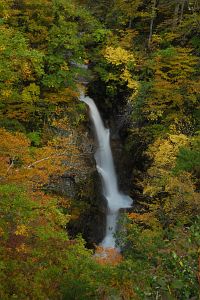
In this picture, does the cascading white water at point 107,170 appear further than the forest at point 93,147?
Yes

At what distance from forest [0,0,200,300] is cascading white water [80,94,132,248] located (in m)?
0.42

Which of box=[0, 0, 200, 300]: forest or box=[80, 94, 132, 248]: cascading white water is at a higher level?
box=[0, 0, 200, 300]: forest

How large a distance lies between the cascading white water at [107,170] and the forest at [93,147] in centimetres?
42

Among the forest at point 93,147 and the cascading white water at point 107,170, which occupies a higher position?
the forest at point 93,147

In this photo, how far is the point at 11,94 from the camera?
16.5 meters

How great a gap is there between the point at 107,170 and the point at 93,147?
152 cm

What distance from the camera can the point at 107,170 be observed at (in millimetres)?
20484

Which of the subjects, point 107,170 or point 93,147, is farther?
point 107,170

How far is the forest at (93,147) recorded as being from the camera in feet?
26.6

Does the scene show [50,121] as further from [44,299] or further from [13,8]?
[44,299]

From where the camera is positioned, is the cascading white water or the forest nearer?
the forest

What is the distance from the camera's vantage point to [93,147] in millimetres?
19906

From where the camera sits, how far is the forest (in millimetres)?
8094

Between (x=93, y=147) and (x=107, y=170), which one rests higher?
(x=93, y=147)
